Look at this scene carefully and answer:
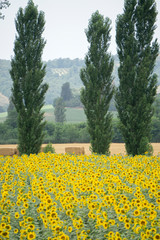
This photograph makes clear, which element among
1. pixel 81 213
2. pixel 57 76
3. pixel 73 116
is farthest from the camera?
pixel 57 76

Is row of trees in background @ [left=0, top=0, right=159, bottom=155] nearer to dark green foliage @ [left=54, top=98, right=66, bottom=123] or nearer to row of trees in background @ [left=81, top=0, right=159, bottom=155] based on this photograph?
row of trees in background @ [left=81, top=0, right=159, bottom=155]

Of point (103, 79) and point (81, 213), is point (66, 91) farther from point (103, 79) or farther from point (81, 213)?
point (81, 213)

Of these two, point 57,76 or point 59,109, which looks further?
point 57,76

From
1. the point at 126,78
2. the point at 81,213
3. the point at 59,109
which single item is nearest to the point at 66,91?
the point at 59,109

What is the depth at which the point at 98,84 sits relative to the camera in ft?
45.3

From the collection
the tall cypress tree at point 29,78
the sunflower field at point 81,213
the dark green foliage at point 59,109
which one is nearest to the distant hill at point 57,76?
the dark green foliage at point 59,109

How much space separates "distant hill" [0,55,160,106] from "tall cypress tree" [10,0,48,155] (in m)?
95.4

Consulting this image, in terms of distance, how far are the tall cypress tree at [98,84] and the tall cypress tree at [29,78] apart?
236 centimetres

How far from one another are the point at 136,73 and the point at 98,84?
2.01m

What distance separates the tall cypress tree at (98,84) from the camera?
44.2 ft

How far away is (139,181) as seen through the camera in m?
5.58

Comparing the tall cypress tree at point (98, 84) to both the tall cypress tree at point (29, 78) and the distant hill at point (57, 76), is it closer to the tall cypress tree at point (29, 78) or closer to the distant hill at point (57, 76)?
the tall cypress tree at point (29, 78)

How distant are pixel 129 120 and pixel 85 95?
258 cm

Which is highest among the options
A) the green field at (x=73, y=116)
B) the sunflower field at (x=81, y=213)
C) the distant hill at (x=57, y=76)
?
the distant hill at (x=57, y=76)
